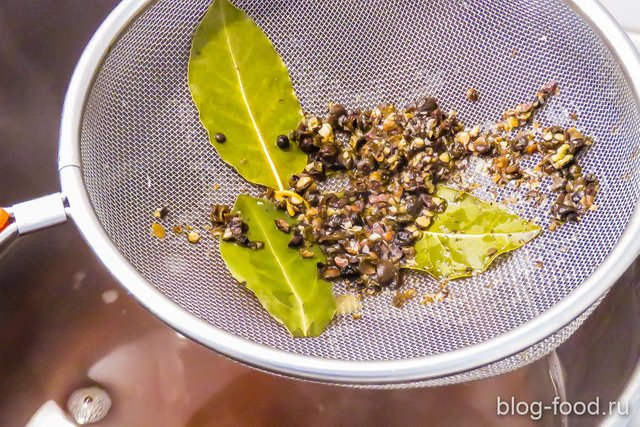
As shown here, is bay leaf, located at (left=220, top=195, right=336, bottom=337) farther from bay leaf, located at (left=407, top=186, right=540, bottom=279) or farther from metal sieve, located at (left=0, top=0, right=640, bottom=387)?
bay leaf, located at (left=407, top=186, right=540, bottom=279)

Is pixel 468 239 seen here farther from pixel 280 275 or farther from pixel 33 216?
pixel 33 216

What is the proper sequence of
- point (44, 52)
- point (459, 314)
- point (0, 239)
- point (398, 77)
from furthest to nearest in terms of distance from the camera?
point (44, 52) → point (398, 77) → point (459, 314) → point (0, 239)

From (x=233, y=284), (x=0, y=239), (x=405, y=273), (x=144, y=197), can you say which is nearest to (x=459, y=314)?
(x=405, y=273)

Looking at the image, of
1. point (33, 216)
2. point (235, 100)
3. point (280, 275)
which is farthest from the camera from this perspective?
point (235, 100)

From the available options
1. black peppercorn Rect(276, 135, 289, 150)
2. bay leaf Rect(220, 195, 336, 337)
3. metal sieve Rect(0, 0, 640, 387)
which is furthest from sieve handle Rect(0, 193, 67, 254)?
black peppercorn Rect(276, 135, 289, 150)

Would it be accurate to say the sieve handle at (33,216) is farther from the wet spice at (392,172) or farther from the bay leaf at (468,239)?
the bay leaf at (468,239)

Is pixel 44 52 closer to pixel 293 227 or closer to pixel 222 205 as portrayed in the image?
pixel 222 205

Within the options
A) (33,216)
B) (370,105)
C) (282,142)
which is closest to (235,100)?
(282,142)
